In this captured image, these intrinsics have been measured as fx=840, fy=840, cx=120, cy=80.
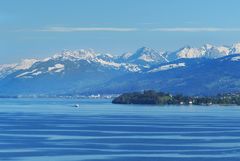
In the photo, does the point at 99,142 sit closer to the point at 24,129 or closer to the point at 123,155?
the point at 123,155

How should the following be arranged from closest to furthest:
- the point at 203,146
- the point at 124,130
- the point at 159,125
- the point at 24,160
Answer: the point at 24,160 → the point at 203,146 → the point at 124,130 → the point at 159,125

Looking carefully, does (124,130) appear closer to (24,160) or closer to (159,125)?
(159,125)

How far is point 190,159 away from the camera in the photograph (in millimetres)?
76875

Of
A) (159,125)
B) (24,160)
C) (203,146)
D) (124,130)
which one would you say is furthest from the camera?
(159,125)

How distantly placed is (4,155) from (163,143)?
21168 mm

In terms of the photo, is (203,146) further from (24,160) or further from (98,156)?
(24,160)

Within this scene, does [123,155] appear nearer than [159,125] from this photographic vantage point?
Yes

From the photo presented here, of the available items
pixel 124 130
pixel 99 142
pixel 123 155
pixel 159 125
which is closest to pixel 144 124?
pixel 159 125

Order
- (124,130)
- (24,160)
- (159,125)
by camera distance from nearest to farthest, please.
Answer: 1. (24,160)
2. (124,130)
3. (159,125)

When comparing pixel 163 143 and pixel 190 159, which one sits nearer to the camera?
pixel 190 159

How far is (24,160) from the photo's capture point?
76.2 metres

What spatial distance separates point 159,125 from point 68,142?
112 feet

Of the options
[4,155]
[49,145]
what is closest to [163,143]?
[49,145]

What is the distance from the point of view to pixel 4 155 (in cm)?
7912
